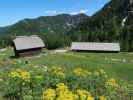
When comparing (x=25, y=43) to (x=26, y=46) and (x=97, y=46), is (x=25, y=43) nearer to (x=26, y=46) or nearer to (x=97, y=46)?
(x=26, y=46)

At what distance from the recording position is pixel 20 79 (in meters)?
10.2

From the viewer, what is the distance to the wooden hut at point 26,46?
75.0 m

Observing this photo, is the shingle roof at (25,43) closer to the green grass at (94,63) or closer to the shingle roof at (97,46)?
the green grass at (94,63)

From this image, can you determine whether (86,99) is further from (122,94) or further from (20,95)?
(122,94)

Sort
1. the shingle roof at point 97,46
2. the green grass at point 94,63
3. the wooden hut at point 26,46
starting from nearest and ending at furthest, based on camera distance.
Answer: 1. the green grass at point 94,63
2. the wooden hut at point 26,46
3. the shingle roof at point 97,46

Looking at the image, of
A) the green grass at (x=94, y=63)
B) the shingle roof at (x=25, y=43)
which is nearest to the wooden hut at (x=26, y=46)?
the shingle roof at (x=25, y=43)

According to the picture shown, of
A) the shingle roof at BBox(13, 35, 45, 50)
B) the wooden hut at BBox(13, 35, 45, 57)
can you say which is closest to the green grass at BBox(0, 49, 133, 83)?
the wooden hut at BBox(13, 35, 45, 57)

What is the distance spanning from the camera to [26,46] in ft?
249

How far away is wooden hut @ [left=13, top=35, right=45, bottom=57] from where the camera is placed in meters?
75.0

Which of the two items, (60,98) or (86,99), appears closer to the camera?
(60,98)

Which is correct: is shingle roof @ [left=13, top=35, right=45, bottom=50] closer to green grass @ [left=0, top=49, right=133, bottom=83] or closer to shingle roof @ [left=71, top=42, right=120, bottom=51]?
green grass @ [left=0, top=49, right=133, bottom=83]

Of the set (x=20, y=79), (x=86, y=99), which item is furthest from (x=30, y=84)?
(x=86, y=99)

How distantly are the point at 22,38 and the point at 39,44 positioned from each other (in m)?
5.25

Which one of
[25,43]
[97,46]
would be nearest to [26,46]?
[25,43]
